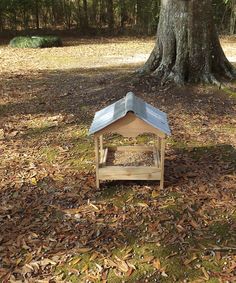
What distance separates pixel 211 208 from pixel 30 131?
9.69ft

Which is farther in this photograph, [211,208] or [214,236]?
[211,208]

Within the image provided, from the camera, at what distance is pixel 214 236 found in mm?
3012

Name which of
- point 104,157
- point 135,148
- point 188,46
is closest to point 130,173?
point 104,157

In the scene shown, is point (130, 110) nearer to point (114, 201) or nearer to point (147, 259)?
point (114, 201)

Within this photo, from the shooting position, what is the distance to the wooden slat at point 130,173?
359 cm

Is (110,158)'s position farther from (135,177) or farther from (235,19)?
(235,19)

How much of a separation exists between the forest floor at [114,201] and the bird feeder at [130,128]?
176 millimetres

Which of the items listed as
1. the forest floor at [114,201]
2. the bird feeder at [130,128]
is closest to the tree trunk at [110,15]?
the forest floor at [114,201]

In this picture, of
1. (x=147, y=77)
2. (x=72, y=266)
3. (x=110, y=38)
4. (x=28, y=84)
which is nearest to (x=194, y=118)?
(x=147, y=77)

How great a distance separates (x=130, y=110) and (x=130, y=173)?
0.69 m

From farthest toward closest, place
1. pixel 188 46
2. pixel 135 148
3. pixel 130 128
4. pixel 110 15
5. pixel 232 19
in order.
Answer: pixel 110 15 → pixel 232 19 → pixel 188 46 → pixel 135 148 → pixel 130 128

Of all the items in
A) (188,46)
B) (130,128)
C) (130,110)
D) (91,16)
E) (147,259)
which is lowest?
(147,259)

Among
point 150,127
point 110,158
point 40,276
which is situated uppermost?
point 150,127

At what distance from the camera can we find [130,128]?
338 centimetres
